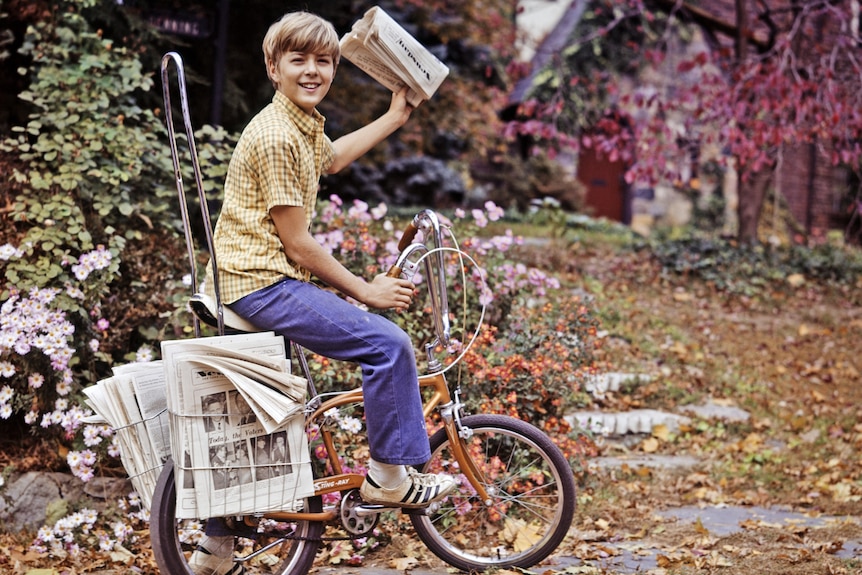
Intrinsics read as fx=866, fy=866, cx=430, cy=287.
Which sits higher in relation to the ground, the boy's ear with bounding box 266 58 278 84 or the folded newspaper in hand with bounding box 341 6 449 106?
the folded newspaper in hand with bounding box 341 6 449 106

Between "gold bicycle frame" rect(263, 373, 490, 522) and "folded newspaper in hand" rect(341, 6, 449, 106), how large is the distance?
3.53ft

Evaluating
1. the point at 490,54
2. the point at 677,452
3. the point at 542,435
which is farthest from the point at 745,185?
the point at 542,435

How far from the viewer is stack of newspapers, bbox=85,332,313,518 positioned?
2.65 metres

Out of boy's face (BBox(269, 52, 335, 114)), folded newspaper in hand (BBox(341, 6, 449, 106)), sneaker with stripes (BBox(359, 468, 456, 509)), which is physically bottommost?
sneaker with stripes (BBox(359, 468, 456, 509))

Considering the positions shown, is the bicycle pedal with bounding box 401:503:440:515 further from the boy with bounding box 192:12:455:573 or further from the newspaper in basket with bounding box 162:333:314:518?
the newspaper in basket with bounding box 162:333:314:518

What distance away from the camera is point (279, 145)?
2.71 meters

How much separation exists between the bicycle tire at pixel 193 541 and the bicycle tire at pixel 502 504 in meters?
0.42

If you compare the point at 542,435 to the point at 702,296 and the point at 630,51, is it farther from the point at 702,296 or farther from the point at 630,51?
the point at 630,51

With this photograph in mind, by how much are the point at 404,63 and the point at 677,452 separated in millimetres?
3393

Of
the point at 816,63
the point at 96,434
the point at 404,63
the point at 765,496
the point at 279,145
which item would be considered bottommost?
the point at 765,496

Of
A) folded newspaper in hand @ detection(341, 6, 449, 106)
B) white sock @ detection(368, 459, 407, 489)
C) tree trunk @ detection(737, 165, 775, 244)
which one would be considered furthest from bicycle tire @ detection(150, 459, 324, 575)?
tree trunk @ detection(737, 165, 775, 244)

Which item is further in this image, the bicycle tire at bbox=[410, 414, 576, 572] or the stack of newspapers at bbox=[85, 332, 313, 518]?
Result: the bicycle tire at bbox=[410, 414, 576, 572]

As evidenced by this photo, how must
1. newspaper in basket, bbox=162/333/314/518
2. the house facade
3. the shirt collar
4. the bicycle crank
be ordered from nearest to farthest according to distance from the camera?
newspaper in basket, bbox=162/333/314/518, the shirt collar, the bicycle crank, the house facade

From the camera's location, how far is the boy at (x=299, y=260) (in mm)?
2750
